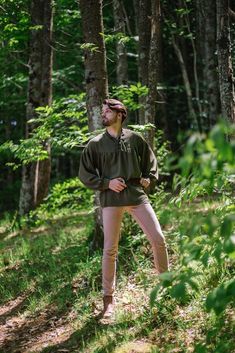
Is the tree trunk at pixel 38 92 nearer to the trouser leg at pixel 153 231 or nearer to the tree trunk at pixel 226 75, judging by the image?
the tree trunk at pixel 226 75

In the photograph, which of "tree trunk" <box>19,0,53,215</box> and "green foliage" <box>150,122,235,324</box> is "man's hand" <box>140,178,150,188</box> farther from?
"tree trunk" <box>19,0,53,215</box>

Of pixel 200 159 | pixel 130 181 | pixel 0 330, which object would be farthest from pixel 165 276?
pixel 0 330

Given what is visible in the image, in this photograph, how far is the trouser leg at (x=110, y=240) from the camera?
16.8 ft

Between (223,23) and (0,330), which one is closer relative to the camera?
(0,330)

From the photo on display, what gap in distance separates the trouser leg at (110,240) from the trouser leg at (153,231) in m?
0.19

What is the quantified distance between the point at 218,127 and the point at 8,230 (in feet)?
34.5

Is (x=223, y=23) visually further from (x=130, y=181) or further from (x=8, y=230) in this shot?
(x=8, y=230)

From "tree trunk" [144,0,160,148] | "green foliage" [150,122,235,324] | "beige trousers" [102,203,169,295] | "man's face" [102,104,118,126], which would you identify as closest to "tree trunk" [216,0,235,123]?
"tree trunk" [144,0,160,148]

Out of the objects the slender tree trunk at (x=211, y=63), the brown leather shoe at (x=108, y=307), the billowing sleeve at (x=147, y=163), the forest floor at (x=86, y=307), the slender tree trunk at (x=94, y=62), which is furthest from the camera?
the slender tree trunk at (x=211, y=63)

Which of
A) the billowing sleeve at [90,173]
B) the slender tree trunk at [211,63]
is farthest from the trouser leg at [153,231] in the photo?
the slender tree trunk at [211,63]

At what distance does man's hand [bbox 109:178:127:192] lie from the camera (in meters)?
4.99

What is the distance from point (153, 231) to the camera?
16.6 feet

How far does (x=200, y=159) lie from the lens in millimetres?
1884

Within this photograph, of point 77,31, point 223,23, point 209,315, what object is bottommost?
point 209,315
